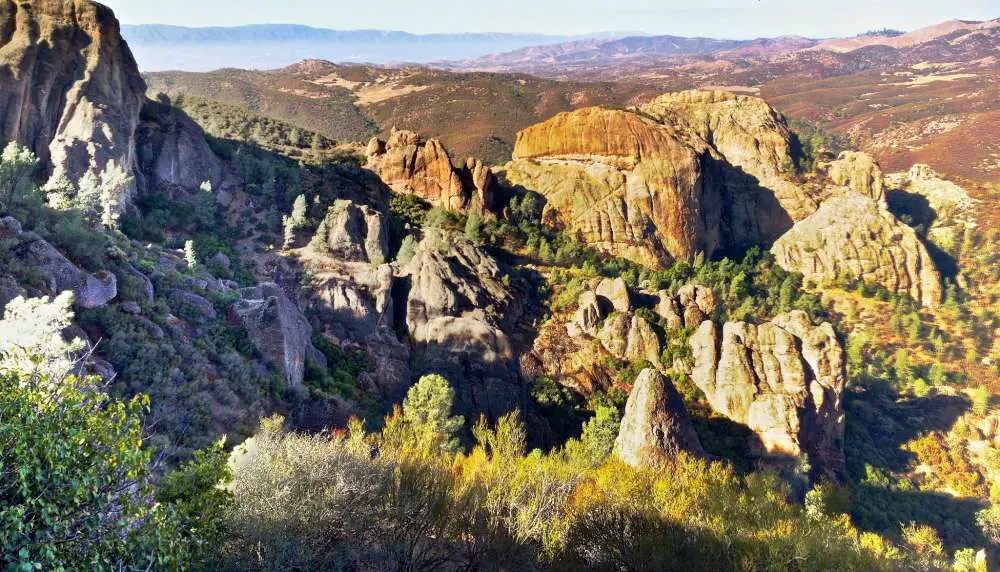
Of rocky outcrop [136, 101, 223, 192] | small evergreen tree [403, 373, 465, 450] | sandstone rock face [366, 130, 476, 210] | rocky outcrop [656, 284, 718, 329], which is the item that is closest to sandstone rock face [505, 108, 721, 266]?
sandstone rock face [366, 130, 476, 210]

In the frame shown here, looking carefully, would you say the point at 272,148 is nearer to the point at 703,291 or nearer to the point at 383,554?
the point at 703,291

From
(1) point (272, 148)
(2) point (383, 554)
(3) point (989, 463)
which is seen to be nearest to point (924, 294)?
(3) point (989, 463)

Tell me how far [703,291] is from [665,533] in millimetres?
32774

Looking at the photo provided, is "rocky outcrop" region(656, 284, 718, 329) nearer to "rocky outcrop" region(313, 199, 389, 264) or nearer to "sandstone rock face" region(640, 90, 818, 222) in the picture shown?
"rocky outcrop" region(313, 199, 389, 264)

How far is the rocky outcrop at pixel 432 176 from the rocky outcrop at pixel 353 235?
955cm

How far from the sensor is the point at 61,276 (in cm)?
1984

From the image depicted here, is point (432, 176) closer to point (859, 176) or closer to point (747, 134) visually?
point (747, 134)

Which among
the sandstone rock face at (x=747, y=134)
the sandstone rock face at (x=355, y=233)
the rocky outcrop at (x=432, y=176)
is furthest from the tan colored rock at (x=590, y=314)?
the sandstone rock face at (x=747, y=134)

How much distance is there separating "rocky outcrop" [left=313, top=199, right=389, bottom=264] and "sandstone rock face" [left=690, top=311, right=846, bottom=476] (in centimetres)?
2589

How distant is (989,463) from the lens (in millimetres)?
39438

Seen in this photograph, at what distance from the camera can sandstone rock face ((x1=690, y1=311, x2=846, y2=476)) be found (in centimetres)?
3288

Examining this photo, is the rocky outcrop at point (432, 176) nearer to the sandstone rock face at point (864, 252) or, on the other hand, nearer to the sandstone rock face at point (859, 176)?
the sandstone rock face at point (864, 252)

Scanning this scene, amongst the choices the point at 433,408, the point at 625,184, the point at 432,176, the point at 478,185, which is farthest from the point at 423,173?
the point at 433,408

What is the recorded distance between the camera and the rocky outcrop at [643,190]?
54.3 metres
